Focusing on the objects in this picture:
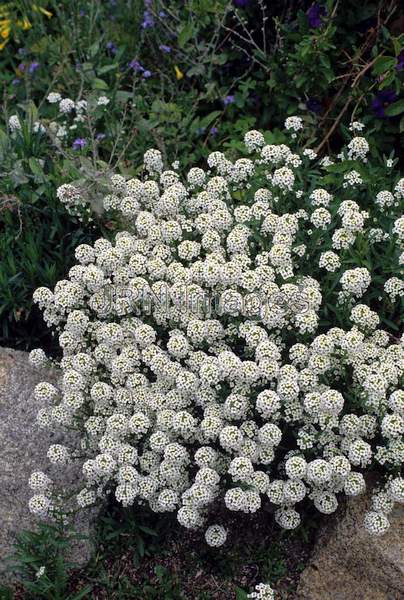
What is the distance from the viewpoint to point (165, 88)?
7.23 m

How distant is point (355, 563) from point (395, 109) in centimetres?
328

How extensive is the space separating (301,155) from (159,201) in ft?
4.03

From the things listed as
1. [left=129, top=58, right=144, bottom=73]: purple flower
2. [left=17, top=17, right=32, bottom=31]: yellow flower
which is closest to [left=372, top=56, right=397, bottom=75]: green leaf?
[left=129, top=58, right=144, bottom=73]: purple flower

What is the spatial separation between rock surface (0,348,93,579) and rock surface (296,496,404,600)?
4.22ft

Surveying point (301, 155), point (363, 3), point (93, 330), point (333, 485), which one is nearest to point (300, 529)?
point (333, 485)

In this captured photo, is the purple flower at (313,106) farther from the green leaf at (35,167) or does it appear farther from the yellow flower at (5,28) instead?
the yellow flower at (5,28)

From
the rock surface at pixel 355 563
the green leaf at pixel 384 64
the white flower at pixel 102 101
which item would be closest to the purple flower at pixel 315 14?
the green leaf at pixel 384 64

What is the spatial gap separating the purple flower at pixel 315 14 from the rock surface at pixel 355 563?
3857mm

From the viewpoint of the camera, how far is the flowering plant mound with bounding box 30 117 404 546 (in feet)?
13.5

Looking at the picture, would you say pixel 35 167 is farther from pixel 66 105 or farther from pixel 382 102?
pixel 382 102

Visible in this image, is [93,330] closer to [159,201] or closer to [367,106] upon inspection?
[159,201]

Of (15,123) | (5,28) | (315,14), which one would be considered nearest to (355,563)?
(15,123)

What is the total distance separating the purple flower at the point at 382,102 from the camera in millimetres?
6285

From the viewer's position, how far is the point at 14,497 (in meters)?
4.76
